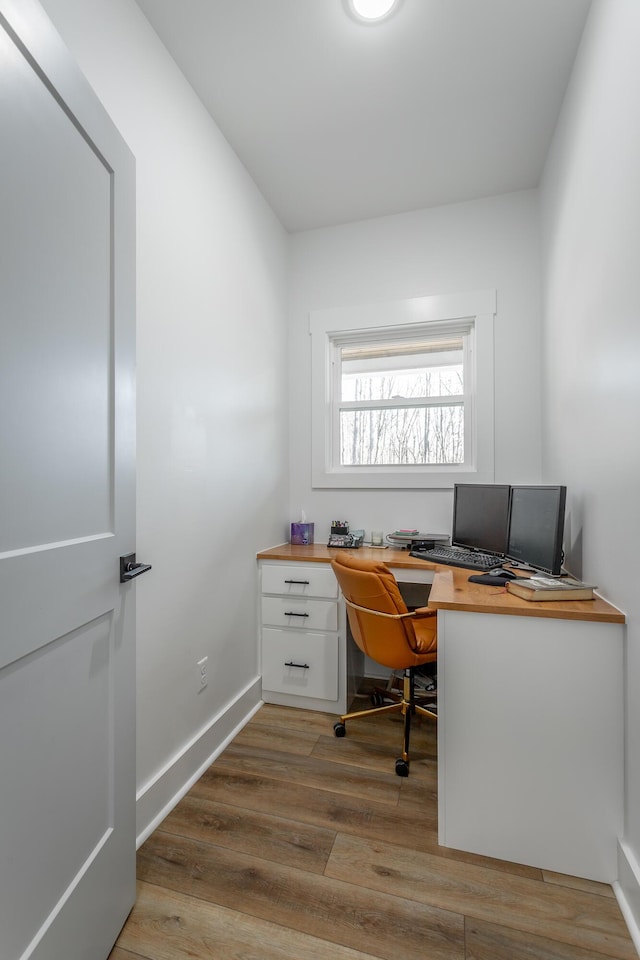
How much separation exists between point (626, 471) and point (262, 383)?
185 cm

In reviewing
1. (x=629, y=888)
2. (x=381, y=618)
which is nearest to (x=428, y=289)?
(x=381, y=618)

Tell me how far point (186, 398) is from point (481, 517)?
1.58 meters

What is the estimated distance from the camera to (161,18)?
1.60 meters

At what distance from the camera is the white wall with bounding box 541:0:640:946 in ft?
4.03

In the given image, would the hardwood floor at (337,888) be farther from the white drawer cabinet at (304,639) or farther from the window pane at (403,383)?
the window pane at (403,383)

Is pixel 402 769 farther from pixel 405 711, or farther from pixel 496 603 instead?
pixel 496 603

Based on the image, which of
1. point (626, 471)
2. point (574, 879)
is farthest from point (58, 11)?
point (574, 879)

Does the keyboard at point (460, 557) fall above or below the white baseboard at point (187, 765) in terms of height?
above

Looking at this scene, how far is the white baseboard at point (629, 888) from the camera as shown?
1.14 meters

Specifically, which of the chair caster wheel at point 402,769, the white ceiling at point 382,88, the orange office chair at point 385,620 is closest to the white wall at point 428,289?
the white ceiling at point 382,88

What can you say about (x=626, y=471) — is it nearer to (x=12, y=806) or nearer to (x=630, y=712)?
(x=630, y=712)

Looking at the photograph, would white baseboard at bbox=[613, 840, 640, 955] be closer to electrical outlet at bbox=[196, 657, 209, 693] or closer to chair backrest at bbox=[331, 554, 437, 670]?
chair backrest at bbox=[331, 554, 437, 670]

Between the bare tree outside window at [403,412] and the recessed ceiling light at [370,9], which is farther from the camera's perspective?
the bare tree outside window at [403,412]

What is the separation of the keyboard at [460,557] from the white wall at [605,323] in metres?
0.35
